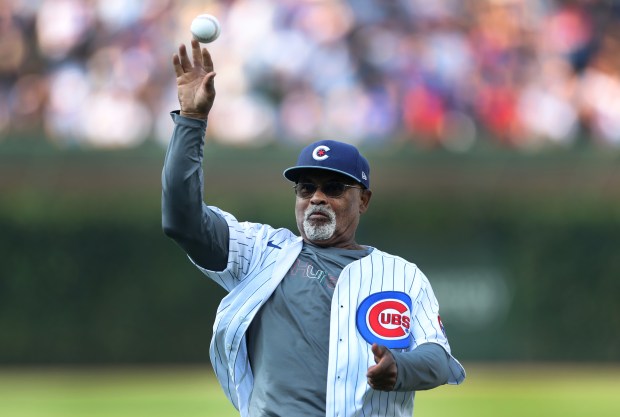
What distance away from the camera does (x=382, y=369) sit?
3.99 meters

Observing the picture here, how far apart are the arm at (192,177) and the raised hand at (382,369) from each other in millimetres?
720

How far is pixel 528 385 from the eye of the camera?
41.3 ft

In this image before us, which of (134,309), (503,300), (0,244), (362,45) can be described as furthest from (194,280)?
(362,45)

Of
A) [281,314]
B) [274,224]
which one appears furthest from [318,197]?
[274,224]

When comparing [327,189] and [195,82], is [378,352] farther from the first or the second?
[195,82]

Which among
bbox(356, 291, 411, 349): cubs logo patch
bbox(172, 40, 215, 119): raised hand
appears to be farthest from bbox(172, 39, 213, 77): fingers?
bbox(356, 291, 411, 349): cubs logo patch

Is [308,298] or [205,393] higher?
[308,298]

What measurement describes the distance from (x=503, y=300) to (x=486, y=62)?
12.2 ft

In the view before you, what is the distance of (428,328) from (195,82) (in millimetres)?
1182

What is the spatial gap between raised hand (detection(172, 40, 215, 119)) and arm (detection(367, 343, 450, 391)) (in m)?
1.02

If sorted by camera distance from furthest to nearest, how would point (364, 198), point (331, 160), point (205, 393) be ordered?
point (205, 393)
point (364, 198)
point (331, 160)

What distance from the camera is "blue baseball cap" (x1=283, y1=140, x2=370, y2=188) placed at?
4520mm

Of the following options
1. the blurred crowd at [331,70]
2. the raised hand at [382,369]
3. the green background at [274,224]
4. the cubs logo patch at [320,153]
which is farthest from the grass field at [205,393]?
the raised hand at [382,369]

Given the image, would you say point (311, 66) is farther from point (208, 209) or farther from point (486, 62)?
point (208, 209)
